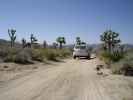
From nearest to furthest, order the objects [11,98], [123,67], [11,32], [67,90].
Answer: [11,98]
[67,90]
[123,67]
[11,32]

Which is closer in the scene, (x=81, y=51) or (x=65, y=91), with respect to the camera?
(x=65, y=91)

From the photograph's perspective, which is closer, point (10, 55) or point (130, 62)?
point (130, 62)

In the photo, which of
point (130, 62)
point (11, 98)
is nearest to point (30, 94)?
point (11, 98)

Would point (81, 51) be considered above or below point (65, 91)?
above

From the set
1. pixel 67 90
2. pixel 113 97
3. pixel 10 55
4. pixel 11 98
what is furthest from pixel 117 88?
pixel 10 55

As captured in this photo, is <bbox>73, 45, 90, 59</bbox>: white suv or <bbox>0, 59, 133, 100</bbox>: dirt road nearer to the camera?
<bbox>0, 59, 133, 100</bbox>: dirt road

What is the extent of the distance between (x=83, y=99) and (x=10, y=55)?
11.9 meters

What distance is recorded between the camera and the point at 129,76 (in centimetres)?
1130

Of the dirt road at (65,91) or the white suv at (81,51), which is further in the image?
the white suv at (81,51)

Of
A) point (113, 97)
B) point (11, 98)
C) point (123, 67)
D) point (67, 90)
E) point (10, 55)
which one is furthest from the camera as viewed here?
point (10, 55)

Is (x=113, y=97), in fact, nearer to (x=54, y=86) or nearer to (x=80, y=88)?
(x=80, y=88)

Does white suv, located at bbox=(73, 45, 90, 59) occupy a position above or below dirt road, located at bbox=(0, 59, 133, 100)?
above

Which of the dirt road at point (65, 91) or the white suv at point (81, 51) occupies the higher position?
the white suv at point (81, 51)

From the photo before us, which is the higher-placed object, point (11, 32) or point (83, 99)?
point (11, 32)
